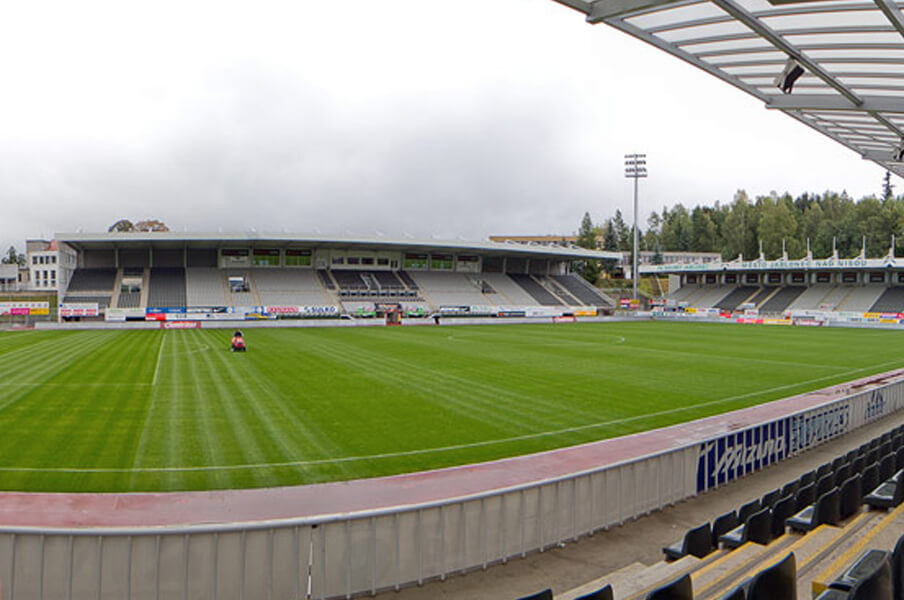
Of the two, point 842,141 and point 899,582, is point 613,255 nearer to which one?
point 842,141

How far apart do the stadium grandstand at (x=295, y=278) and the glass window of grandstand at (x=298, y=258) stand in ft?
0.38

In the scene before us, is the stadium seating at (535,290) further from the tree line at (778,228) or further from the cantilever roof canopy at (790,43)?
the cantilever roof canopy at (790,43)

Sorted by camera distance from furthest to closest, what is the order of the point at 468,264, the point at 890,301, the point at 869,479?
the point at 468,264 < the point at 890,301 < the point at 869,479

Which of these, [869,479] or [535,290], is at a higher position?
[535,290]

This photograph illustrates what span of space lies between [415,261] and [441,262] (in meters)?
3.84

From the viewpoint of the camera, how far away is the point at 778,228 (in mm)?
105625

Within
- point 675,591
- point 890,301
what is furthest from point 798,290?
point 675,591

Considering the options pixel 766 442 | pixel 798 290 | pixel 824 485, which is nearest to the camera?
pixel 824 485

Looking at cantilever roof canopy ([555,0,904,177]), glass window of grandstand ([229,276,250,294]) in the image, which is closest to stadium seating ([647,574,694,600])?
cantilever roof canopy ([555,0,904,177])

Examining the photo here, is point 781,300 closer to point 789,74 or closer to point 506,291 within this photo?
point 506,291

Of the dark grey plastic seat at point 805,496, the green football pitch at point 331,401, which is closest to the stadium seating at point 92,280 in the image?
the green football pitch at point 331,401

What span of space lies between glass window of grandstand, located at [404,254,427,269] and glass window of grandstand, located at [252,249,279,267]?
15.8 meters

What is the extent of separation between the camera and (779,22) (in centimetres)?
600

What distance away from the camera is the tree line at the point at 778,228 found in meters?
92.7
